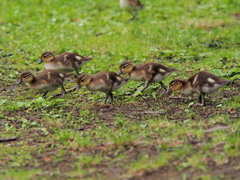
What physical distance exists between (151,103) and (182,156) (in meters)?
2.51

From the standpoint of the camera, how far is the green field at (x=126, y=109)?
5426 mm

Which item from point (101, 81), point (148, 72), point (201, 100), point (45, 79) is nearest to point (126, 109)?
point (101, 81)

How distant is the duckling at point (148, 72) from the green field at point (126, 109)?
292 millimetres

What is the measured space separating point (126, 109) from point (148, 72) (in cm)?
85

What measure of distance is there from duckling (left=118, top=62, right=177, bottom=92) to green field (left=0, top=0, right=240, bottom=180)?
0.29 meters

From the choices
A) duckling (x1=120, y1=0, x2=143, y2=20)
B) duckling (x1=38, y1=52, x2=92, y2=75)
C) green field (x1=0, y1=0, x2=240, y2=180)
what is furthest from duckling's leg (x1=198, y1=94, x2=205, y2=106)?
duckling (x1=120, y1=0, x2=143, y2=20)

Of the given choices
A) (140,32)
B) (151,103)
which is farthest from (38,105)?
(140,32)

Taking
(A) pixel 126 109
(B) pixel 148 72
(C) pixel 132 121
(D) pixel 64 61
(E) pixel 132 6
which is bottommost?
(E) pixel 132 6

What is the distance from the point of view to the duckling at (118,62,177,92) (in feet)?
26.7

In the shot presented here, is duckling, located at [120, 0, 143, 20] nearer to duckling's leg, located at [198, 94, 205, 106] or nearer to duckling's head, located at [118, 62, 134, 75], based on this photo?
duckling's head, located at [118, 62, 134, 75]

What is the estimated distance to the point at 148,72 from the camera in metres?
8.12

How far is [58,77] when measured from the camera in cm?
852

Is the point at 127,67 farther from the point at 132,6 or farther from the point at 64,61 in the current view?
the point at 132,6

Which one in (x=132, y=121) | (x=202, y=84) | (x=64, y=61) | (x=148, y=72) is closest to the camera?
(x=132, y=121)
